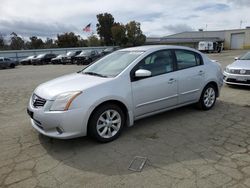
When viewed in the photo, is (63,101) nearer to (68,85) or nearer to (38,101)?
(68,85)

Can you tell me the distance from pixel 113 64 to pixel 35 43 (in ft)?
193

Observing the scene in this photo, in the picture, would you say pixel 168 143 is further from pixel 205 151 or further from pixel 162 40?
pixel 162 40

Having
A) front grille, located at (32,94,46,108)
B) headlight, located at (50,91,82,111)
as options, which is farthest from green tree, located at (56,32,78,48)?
headlight, located at (50,91,82,111)

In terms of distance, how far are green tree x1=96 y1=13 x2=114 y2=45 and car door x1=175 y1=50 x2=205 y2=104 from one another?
186 ft

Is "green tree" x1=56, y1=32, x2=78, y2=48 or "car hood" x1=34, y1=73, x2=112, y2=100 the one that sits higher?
"green tree" x1=56, y1=32, x2=78, y2=48

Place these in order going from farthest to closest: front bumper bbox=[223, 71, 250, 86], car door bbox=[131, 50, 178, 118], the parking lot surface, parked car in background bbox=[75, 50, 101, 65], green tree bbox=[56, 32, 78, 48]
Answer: green tree bbox=[56, 32, 78, 48] → parked car in background bbox=[75, 50, 101, 65] → front bumper bbox=[223, 71, 250, 86] → car door bbox=[131, 50, 178, 118] → the parking lot surface

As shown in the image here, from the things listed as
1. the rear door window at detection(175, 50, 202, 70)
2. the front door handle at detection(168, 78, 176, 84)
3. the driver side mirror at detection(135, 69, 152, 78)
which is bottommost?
the front door handle at detection(168, 78, 176, 84)

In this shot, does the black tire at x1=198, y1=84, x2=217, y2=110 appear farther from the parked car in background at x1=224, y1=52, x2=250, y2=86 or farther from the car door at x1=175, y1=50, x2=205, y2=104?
the parked car in background at x1=224, y1=52, x2=250, y2=86

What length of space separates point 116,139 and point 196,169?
1485mm

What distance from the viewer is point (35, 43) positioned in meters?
57.1

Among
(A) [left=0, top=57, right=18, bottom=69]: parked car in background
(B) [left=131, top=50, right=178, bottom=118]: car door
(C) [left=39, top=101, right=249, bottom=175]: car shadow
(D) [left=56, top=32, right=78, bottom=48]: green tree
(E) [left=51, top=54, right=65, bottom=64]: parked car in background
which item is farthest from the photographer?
(D) [left=56, top=32, right=78, bottom=48]: green tree

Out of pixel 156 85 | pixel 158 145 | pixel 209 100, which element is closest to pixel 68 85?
pixel 156 85

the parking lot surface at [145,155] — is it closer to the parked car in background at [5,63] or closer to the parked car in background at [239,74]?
the parked car in background at [239,74]

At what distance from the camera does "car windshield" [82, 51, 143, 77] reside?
4.12 metres
